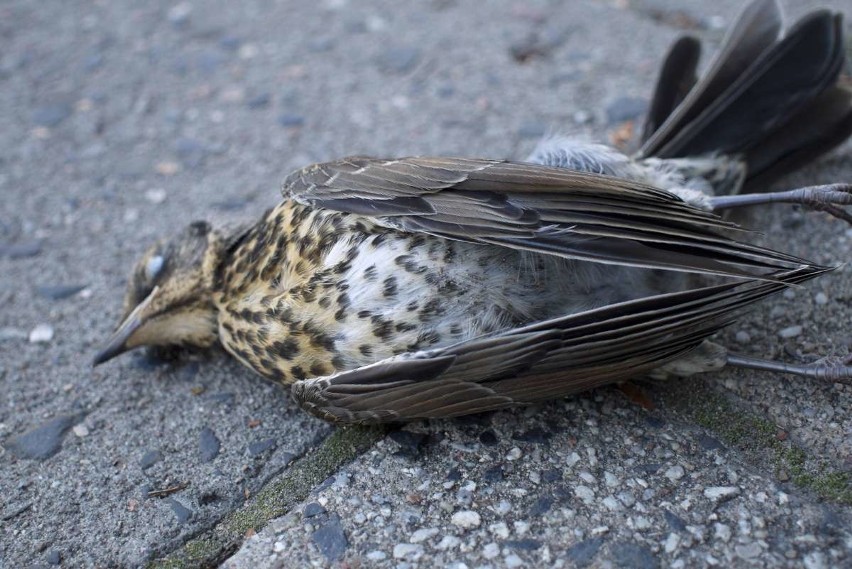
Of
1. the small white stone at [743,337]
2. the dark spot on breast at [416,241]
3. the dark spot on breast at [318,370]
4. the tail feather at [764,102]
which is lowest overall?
the dark spot on breast at [318,370]

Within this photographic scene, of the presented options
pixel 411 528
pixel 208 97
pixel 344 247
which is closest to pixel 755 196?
pixel 344 247

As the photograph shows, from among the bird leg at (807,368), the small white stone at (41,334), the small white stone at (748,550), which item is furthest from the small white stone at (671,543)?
the small white stone at (41,334)

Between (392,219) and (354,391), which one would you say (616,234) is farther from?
(354,391)

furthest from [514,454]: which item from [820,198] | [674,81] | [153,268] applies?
[674,81]

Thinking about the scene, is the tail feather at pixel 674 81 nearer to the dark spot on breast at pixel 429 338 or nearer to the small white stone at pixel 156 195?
the dark spot on breast at pixel 429 338

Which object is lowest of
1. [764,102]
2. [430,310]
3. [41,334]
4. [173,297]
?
[41,334]

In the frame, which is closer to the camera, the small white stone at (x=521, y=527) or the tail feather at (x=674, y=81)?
the small white stone at (x=521, y=527)

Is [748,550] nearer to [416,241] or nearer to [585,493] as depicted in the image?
[585,493]
